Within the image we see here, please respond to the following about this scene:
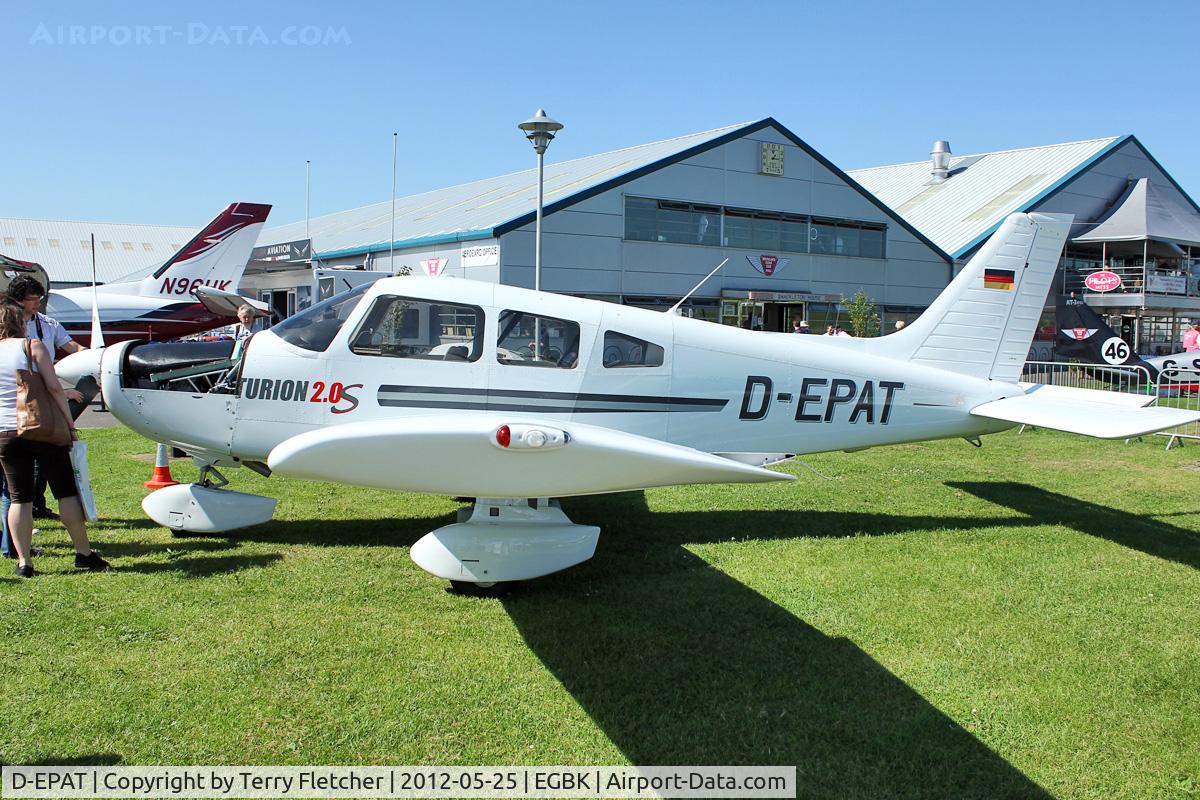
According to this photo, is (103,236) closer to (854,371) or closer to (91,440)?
(91,440)

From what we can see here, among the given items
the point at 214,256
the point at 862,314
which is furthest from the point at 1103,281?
the point at 214,256

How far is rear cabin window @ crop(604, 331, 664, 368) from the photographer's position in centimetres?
560

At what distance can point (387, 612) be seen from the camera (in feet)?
16.5

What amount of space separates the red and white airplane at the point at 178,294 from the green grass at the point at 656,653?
1143cm

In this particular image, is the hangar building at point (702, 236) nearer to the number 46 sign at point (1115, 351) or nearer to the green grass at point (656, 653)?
the number 46 sign at point (1115, 351)

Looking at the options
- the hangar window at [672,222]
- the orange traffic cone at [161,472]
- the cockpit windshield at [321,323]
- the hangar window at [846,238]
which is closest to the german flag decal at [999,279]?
the cockpit windshield at [321,323]

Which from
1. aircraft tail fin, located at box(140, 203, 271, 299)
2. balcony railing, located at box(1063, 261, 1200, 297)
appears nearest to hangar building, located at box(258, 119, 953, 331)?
aircraft tail fin, located at box(140, 203, 271, 299)

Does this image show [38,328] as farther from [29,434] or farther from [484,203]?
[484,203]

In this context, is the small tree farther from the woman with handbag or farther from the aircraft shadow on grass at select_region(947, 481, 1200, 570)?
the woman with handbag

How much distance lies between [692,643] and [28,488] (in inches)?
178

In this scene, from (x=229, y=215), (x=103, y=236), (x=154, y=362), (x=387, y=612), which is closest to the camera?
(x=387, y=612)

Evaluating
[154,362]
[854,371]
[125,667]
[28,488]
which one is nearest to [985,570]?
[854,371]

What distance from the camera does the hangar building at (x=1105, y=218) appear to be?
1251 inches

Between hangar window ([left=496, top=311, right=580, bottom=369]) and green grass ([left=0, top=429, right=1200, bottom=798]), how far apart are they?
62.9 inches
